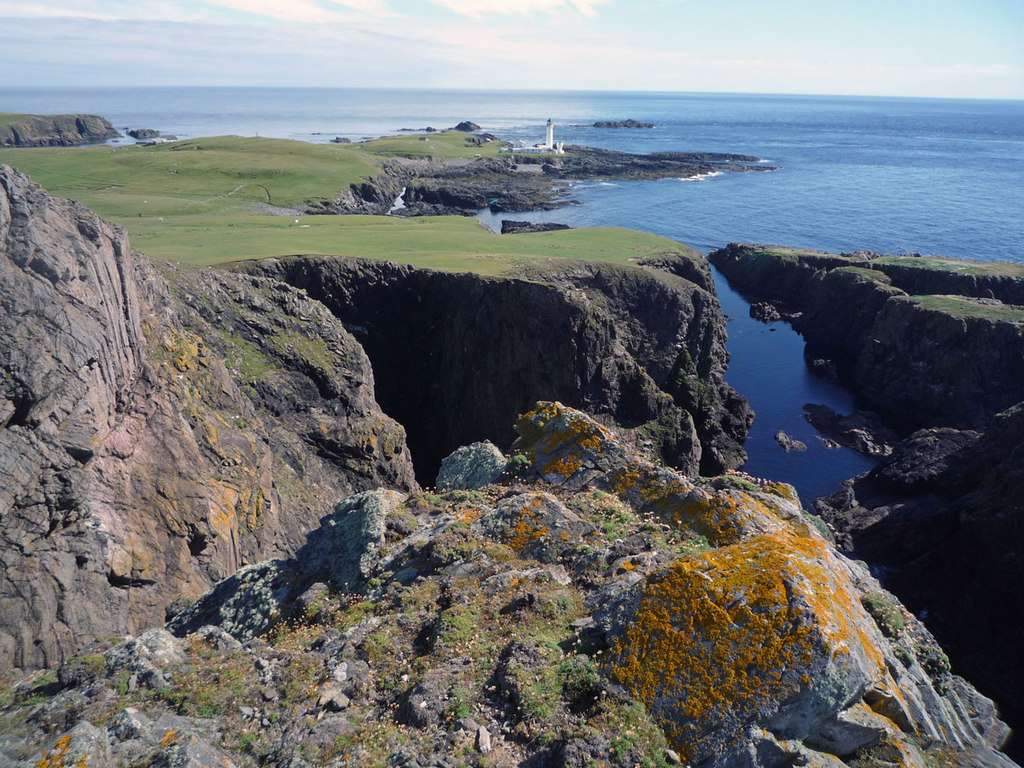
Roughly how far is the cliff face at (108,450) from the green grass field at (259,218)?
14789 millimetres

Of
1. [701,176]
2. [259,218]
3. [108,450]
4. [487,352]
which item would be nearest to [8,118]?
[259,218]

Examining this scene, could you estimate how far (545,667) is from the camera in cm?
765

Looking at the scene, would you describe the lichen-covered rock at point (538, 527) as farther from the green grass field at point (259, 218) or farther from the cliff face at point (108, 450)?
the green grass field at point (259, 218)

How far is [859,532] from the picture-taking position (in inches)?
1247

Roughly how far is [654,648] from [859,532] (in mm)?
29942

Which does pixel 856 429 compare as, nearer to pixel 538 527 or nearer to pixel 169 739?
pixel 538 527

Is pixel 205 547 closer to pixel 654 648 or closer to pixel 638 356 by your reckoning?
pixel 654 648

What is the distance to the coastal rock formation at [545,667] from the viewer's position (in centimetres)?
659

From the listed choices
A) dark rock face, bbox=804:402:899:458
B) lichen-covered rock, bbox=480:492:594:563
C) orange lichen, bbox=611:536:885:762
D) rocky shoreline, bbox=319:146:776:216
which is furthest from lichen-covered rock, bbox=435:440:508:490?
rocky shoreline, bbox=319:146:776:216

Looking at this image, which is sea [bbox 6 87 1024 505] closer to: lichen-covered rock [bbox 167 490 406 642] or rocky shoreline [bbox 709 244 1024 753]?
rocky shoreline [bbox 709 244 1024 753]

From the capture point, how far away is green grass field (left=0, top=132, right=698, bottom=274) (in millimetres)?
34875

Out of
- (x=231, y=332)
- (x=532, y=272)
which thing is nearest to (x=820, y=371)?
(x=532, y=272)

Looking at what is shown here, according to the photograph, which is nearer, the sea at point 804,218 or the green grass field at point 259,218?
the green grass field at point 259,218

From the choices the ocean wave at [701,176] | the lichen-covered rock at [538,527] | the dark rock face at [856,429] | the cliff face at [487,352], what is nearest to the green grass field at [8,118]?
the cliff face at [487,352]
